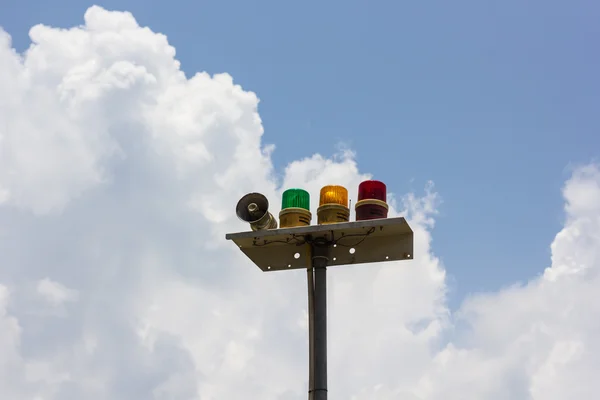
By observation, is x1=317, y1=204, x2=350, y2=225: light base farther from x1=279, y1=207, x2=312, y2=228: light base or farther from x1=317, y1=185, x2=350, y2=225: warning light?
x1=279, y1=207, x2=312, y2=228: light base

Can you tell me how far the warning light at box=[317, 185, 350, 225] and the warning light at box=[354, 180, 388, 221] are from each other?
0.58ft

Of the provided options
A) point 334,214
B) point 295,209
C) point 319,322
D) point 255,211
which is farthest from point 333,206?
point 319,322

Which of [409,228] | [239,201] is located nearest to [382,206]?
[409,228]

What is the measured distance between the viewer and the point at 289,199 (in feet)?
36.6

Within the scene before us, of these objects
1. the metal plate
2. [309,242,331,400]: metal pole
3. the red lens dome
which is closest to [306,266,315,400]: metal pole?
[309,242,331,400]: metal pole

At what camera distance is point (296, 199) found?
36.4 feet

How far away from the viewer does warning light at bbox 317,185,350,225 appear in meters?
11.0

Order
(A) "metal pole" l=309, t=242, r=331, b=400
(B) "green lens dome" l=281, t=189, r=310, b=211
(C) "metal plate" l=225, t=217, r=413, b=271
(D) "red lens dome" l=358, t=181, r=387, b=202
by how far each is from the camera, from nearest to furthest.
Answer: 1. (A) "metal pole" l=309, t=242, r=331, b=400
2. (C) "metal plate" l=225, t=217, r=413, b=271
3. (D) "red lens dome" l=358, t=181, r=387, b=202
4. (B) "green lens dome" l=281, t=189, r=310, b=211

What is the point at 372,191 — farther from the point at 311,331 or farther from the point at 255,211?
the point at 311,331

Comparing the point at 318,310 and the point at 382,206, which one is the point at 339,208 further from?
the point at 318,310

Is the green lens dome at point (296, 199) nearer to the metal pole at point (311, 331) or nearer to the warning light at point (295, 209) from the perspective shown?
the warning light at point (295, 209)

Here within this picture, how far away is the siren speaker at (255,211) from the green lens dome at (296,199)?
256 mm

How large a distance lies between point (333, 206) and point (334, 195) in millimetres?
176

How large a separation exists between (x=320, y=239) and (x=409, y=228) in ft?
3.98
